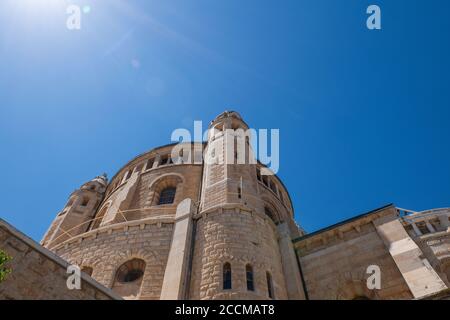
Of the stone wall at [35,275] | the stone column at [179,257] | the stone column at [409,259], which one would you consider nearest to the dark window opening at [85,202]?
the stone column at [179,257]

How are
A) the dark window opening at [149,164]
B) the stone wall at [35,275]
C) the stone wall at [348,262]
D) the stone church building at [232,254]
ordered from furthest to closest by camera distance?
the dark window opening at [149,164] < the stone wall at [348,262] < the stone church building at [232,254] < the stone wall at [35,275]

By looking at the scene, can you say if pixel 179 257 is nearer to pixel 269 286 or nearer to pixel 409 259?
pixel 269 286

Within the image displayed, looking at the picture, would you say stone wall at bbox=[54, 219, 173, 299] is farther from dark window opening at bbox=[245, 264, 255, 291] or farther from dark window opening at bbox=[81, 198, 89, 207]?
dark window opening at bbox=[81, 198, 89, 207]

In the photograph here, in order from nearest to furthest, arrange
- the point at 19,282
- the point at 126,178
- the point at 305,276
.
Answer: the point at 19,282 → the point at 305,276 → the point at 126,178

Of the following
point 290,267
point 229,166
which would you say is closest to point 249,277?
point 290,267

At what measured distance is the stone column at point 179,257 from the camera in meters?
11.5

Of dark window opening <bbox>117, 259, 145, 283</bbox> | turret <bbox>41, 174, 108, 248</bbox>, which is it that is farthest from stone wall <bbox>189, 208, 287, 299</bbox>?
turret <bbox>41, 174, 108, 248</bbox>

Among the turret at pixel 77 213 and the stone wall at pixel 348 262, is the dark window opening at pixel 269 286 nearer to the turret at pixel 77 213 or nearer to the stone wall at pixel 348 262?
the stone wall at pixel 348 262

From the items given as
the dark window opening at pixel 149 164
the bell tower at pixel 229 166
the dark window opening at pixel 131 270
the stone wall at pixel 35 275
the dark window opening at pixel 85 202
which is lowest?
the stone wall at pixel 35 275

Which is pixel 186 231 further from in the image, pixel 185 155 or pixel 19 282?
pixel 185 155

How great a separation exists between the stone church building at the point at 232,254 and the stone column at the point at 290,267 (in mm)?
49

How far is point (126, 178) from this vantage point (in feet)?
82.0

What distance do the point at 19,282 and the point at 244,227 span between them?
26.9 feet
